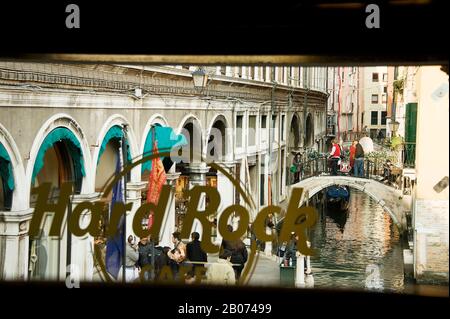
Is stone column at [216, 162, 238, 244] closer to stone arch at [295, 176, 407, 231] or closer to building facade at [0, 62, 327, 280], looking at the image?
building facade at [0, 62, 327, 280]

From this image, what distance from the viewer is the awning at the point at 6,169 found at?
19.2ft

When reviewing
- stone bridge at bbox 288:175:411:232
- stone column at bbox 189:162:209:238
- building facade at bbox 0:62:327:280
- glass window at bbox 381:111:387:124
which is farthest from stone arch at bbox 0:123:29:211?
glass window at bbox 381:111:387:124

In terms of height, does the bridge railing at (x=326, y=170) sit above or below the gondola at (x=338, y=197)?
above

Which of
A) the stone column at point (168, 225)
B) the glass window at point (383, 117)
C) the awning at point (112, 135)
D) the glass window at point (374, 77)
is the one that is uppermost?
the glass window at point (374, 77)

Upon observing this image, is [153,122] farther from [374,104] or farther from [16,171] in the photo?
[374,104]

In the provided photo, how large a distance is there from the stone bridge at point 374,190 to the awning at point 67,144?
163 cm

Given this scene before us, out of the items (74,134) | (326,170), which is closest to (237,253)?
(326,170)

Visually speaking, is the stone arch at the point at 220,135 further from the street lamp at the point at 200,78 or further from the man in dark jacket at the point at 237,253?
the man in dark jacket at the point at 237,253

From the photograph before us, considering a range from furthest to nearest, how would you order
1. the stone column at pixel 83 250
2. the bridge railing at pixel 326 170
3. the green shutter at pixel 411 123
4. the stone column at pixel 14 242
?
the bridge railing at pixel 326 170 → the stone column at pixel 14 242 → the stone column at pixel 83 250 → the green shutter at pixel 411 123

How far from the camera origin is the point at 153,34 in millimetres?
4887

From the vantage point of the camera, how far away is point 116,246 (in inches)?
224

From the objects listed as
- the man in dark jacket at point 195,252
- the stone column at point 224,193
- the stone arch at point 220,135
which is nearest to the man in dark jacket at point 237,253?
the stone column at point 224,193

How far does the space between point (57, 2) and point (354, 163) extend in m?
2.49
